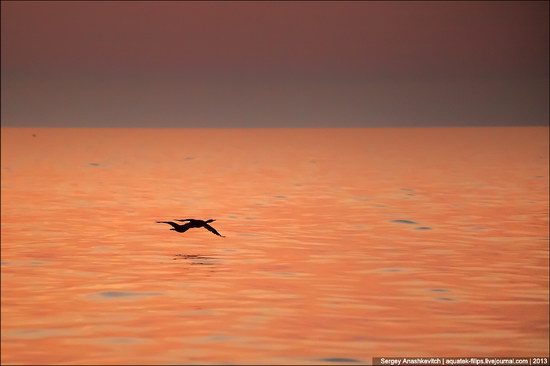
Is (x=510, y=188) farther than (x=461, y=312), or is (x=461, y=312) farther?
(x=510, y=188)

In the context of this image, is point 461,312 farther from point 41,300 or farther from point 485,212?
point 485,212

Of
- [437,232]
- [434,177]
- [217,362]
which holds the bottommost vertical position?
[217,362]

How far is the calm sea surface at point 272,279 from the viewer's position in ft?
49.3

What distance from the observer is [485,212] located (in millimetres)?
35688

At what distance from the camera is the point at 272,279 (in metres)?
20.8

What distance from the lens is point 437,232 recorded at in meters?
29.4

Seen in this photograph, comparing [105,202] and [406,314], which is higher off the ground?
[105,202]

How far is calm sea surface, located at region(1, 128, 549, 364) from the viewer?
1504 cm

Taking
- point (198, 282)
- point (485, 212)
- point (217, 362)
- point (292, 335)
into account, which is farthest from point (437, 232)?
point (217, 362)

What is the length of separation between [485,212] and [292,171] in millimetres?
31975

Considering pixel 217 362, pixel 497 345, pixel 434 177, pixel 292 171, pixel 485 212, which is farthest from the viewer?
pixel 292 171

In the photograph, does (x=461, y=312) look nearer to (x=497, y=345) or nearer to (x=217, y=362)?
(x=497, y=345)

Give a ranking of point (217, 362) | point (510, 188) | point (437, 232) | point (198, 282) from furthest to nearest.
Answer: point (510, 188) < point (437, 232) < point (198, 282) < point (217, 362)

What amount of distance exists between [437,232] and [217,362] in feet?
53.0
